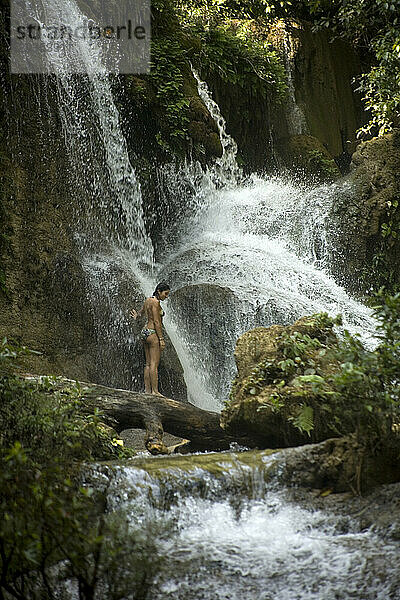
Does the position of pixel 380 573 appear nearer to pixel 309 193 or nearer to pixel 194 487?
pixel 194 487

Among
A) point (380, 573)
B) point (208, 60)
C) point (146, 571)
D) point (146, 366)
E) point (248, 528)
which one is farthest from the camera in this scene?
point (208, 60)

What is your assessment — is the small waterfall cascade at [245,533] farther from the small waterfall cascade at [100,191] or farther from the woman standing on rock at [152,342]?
the small waterfall cascade at [100,191]

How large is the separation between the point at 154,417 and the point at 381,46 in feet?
33.4

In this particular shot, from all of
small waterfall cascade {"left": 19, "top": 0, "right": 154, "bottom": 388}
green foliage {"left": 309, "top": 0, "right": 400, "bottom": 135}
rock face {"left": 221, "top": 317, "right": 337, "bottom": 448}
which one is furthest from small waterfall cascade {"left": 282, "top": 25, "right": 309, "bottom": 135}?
rock face {"left": 221, "top": 317, "right": 337, "bottom": 448}

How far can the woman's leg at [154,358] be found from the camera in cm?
926

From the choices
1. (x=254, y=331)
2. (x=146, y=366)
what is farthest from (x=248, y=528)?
(x=146, y=366)

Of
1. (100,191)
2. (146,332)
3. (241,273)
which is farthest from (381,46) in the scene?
(146,332)

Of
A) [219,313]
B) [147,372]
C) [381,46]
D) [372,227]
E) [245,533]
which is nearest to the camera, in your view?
[245,533]

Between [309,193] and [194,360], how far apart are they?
15.1 feet

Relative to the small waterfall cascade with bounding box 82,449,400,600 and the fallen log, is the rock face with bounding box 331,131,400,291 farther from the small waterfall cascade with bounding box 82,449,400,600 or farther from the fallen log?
the small waterfall cascade with bounding box 82,449,400,600

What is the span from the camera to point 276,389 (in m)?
6.10

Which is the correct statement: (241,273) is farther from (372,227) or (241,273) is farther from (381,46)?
(381,46)

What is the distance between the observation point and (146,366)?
30.7ft

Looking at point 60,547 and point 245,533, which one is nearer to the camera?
point 60,547
